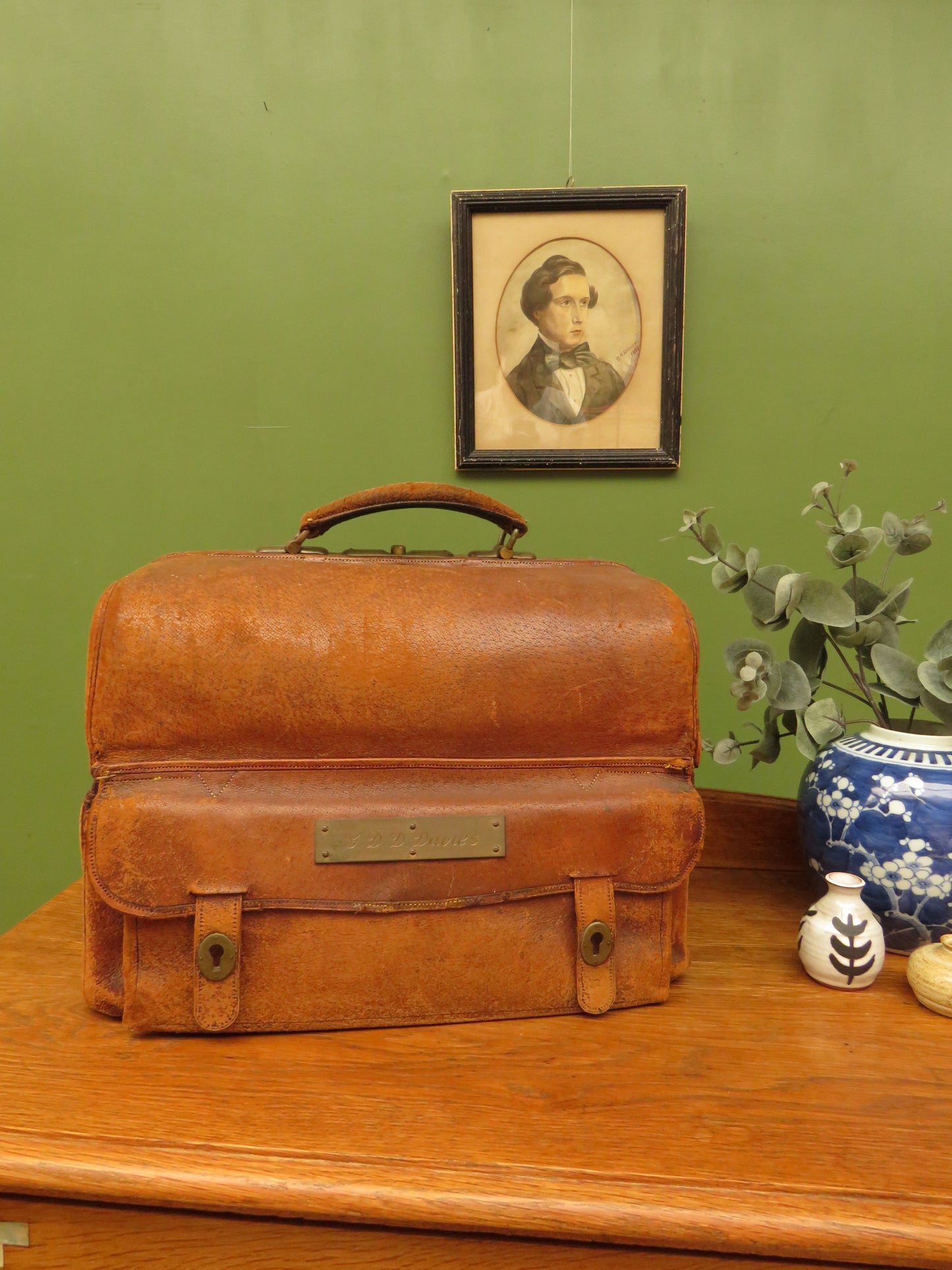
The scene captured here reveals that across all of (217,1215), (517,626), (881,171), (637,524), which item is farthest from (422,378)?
(217,1215)

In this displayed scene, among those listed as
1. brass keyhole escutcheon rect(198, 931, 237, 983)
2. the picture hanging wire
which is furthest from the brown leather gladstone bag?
the picture hanging wire

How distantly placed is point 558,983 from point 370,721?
264 mm

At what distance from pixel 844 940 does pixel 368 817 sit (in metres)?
0.42

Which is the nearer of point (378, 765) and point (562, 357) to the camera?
point (378, 765)

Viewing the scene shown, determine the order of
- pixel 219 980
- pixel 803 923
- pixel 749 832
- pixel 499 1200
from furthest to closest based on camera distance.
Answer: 1. pixel 749 832
2. pixel 803 923
3. pixel 219 980
4. pixel 499 1200

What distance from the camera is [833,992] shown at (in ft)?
2.19

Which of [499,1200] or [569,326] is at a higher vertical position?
[569,326]

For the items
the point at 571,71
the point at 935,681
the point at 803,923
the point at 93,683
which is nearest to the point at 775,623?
the point at 935,681

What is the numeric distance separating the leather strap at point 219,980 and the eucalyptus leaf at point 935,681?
2.06 feet

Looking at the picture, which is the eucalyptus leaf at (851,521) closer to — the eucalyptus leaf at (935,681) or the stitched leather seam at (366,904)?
the eucalyptus leaf at (935,681)

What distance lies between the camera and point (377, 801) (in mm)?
618

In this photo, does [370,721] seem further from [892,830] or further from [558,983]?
[892,830]

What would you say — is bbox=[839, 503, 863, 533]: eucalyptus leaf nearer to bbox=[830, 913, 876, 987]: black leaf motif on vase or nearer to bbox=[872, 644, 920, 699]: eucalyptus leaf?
bbox=[872, 644, 920, 699]: eucalyptus leaf

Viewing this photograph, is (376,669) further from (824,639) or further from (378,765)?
(824,639)
